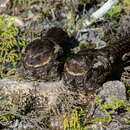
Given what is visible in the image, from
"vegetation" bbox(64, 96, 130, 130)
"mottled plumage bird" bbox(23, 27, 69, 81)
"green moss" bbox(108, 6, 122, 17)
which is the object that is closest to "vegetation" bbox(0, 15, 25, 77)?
"mottled plumage bird" bbox(23, 27, 69, 81)

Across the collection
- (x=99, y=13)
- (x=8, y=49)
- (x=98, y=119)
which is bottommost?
(x=98, y=119)

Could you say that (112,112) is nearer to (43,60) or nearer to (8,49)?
(43,60)

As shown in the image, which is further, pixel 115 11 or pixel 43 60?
pixel 115 11

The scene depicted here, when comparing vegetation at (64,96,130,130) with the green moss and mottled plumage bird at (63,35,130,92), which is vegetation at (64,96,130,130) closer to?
mottled plumage bird at (63,35,130,92)

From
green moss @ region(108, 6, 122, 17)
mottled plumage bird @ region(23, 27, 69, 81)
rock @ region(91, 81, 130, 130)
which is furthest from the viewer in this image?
green moss @ region(108, 6, 122, 17)

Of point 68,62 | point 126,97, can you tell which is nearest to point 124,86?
point 126,97

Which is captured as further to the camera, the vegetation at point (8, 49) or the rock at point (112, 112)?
the vegetation at point (8, 49)

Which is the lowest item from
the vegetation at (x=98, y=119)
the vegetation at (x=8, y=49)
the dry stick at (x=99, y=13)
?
the vegetation at (x=98, y=119)

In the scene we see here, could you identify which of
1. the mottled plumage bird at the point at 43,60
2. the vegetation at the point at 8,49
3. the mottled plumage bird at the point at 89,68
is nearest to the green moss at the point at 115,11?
the mottled plumage bird at the point at 89,68

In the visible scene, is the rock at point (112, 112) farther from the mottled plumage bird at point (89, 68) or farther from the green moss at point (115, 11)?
the green moss at point (115, 11)

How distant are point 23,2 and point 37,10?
1.89 feet

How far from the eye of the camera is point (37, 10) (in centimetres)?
630

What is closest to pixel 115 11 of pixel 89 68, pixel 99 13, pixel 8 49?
pixel 99 13

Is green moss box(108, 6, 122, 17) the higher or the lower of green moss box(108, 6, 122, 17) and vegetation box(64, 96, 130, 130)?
the higher
